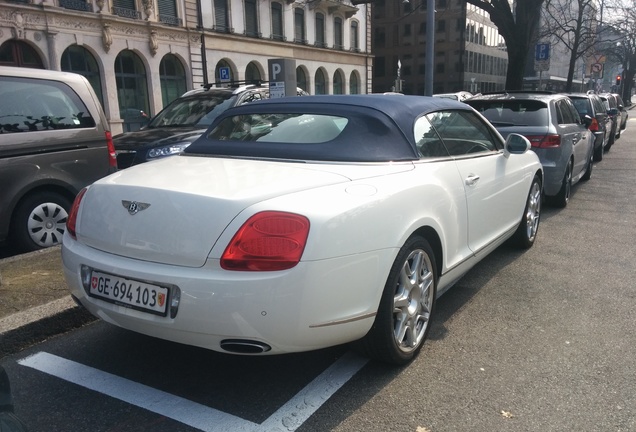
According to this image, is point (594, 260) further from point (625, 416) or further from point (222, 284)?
point (222, 284)

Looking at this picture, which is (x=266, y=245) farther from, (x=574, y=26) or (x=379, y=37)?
(x=379, y=37)

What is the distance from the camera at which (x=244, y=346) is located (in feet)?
8.25

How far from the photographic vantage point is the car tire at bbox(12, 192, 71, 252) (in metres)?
5.29

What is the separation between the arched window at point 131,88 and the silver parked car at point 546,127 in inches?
799

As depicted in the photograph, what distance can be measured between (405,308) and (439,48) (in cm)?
6773

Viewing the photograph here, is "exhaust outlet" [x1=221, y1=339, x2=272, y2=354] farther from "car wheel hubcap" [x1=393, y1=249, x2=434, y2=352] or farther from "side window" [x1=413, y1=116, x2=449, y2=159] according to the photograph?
"side window" [x1=413, y1=116, x2=449, y2=159]

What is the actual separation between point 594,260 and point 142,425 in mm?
4488

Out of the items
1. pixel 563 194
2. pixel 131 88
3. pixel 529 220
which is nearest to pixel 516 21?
pixel 563 194

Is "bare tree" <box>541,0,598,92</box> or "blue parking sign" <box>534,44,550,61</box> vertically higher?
"bare tree" <box>541,0,598,92</box>

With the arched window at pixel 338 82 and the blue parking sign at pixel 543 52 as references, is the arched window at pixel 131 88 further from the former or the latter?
the arched window at pixel 338 82

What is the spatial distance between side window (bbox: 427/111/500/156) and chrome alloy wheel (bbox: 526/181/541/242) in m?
1.03

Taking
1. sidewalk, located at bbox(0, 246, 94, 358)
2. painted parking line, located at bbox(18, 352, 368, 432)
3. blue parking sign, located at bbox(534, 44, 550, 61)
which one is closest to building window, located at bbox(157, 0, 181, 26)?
blue parking sign, located at bbox(534, 44, 550, 61)

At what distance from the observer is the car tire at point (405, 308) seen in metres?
2.89

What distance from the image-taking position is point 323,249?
2488 millimetres
